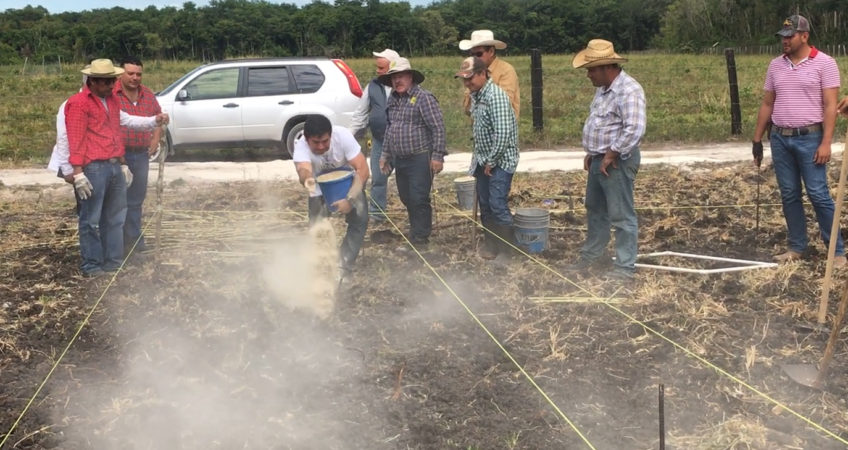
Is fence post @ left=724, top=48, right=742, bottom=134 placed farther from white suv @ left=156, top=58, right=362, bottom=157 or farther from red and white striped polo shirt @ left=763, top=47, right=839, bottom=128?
red and white striped polo shirt @ left=763, top=47, right=839, bottom=128

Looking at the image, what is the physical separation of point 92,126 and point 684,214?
5.66m

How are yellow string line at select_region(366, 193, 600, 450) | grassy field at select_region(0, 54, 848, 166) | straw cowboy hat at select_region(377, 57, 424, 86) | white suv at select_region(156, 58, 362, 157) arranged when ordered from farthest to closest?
1. grassy field at select_region(0, 54, 848, 166)
2. white suv at select_region(156, 58, 362, 157)
3. straw cowboy hat at select_region(377, 57, 424, 86)
4. yellow string line at select_region(366, 193, 600, 450)

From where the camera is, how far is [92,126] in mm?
6066

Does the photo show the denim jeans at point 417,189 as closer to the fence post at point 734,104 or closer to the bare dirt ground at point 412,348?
the bare dirt ground at point 412,348

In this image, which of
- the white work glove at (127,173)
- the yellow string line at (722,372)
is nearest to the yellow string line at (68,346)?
the white work glove at (127,173)

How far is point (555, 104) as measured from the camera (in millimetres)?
17375

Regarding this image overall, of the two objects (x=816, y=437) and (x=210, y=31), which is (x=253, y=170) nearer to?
(x=816, y=437)

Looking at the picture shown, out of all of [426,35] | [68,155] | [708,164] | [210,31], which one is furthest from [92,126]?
[426,35]

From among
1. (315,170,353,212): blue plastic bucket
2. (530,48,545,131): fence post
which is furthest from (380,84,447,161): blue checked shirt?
(530,48,545,131): fence post

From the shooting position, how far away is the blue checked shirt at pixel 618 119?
18.1ft

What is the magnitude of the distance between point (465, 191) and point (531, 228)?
1436 mm

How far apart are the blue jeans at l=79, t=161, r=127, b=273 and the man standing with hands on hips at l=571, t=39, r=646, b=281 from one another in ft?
12.5

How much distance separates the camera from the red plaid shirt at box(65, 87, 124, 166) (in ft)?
19.5

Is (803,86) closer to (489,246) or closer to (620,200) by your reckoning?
(620,200)
